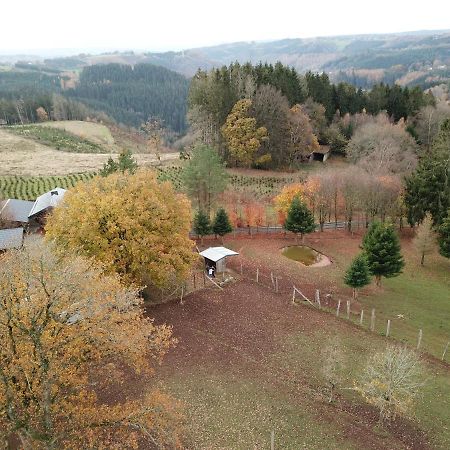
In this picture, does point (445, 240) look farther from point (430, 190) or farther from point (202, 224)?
point (202, 224)

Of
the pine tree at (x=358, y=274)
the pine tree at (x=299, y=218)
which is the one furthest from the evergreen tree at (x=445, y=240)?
the pine tree at (x=299, y=218)

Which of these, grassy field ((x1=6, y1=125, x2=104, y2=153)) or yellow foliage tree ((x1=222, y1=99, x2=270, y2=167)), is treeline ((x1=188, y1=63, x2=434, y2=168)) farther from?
grassy field ((x1=6, y1=125, x2=104, y2=153))

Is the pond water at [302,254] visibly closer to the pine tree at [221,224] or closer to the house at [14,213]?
the pine tree at [221,224]

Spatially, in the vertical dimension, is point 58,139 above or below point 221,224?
below

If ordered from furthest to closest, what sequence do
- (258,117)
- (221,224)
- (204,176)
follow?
→ 1. (258,117)
2. (204,176)
3. (221,224)

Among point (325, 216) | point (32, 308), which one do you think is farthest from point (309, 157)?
point (32, 308)

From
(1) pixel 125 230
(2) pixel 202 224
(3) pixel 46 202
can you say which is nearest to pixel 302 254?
(2) pixel 202 224

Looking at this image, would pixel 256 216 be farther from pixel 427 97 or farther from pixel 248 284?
pixel 427 97
